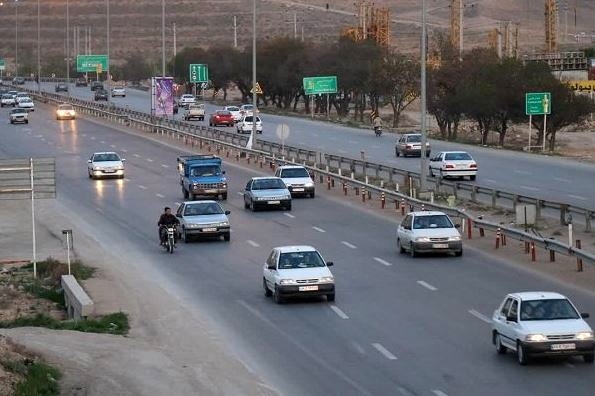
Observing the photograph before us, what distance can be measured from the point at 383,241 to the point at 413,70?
7697cm

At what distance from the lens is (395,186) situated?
182 feet

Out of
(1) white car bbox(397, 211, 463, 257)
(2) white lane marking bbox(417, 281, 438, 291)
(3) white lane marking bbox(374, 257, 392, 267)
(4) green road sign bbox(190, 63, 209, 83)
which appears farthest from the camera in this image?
(4) green road sign bbox(190, 63, 209, 83)

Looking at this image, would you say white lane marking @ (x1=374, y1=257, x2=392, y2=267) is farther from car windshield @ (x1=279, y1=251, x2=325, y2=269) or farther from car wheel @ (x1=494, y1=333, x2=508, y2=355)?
car wheel @ (x1=494, y1=333, x2=508, y2=355)

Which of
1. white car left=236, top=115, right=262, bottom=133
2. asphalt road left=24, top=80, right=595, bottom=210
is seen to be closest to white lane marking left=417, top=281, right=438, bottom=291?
asphalt road left=24, top=80, right=595, bottom=210

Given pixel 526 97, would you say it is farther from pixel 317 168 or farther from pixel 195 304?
pixel 195 304

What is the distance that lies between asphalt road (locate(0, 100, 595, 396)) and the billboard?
1278 inches

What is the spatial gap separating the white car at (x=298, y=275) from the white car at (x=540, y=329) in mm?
6672

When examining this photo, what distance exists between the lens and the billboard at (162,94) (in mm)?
88750

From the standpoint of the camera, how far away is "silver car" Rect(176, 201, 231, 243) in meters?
41.7

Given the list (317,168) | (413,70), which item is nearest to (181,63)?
(413,70)

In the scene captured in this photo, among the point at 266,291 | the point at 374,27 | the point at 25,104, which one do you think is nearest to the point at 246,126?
the point at 25,104

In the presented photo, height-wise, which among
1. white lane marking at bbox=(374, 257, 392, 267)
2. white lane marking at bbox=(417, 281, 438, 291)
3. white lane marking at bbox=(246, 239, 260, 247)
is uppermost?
white lane marking at bbox=(417, 281, 438, 291)

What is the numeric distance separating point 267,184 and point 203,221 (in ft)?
31.4

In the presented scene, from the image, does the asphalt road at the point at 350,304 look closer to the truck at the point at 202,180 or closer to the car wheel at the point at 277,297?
the car wheel at the point at 277,297
